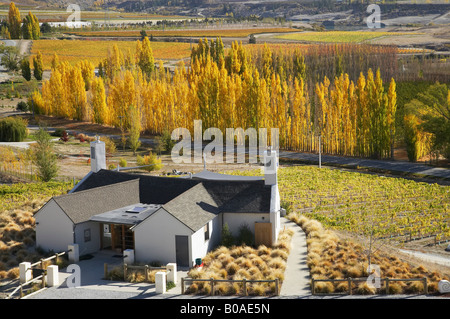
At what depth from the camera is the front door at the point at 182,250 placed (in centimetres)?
2575

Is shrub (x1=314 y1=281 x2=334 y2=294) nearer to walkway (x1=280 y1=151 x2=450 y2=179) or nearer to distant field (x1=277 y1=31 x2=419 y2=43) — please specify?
walkway (x1=280 y1=151 x2=450 y2=179)

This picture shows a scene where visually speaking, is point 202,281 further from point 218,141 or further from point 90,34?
point 90,34

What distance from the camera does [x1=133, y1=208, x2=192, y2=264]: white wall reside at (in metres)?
25.9

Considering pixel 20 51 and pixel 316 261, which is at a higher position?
pixel 20 51

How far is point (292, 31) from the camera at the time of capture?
158250 millimetres

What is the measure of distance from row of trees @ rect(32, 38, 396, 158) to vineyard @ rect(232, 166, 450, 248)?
8701mm

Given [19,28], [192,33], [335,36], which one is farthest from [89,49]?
[335,36]

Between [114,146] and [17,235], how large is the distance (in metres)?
28.9

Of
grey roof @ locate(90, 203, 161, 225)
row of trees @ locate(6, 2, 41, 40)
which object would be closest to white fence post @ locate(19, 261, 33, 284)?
grey roof @ locate(90, 203, 161, 225)

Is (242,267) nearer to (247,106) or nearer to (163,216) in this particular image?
(163,216)

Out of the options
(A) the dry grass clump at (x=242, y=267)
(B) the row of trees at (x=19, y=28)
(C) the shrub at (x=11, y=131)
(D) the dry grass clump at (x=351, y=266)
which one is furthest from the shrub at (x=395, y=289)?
(B) the row of trees at (x=19, y=28)

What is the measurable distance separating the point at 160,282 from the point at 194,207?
5.71m

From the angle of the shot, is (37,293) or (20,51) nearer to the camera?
(37,293)

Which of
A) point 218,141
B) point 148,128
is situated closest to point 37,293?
point 218,141
